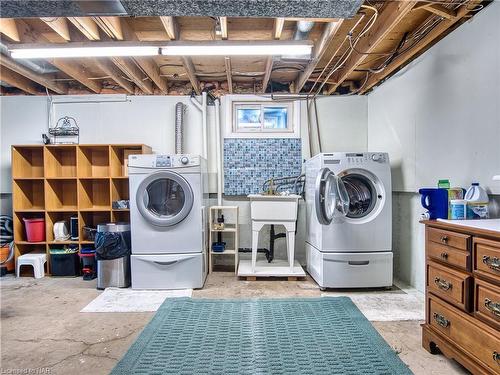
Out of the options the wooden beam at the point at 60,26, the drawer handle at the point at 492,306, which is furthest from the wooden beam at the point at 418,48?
the wooden beam at the point at 60,26

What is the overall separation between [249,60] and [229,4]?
5.61 ft

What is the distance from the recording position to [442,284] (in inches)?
72.9

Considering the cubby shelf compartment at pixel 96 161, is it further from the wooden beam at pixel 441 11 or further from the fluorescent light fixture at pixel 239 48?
the wooden beam at pixel 441 11

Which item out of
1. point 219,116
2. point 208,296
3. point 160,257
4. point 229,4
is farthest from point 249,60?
point 208,296

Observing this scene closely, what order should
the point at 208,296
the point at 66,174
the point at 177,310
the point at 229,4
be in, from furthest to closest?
the point at 66,174 → the point at 208,296 → the point at 177,310 → the point at 229,4

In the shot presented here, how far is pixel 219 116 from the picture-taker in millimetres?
4168

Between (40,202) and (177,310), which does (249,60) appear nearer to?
(177,310)

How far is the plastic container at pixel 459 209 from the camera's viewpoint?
1.97m

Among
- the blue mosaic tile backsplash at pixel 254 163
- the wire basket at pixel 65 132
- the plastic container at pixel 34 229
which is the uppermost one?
the wire basket at pixel 65 132

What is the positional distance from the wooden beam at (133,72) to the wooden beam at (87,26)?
1.21 feet

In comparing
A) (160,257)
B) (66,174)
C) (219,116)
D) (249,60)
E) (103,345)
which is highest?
(249,60)

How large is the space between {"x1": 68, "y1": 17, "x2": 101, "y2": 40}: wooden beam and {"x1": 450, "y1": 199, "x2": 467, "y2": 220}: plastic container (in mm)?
3118

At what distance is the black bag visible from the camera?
322 centimetres

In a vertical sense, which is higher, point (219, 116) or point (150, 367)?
point (219, 116)
